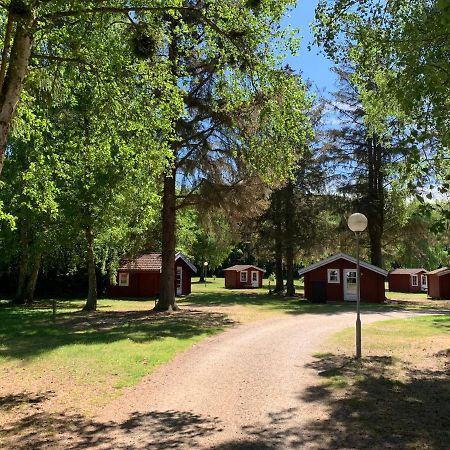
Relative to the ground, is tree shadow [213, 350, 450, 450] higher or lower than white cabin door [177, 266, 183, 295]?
lower

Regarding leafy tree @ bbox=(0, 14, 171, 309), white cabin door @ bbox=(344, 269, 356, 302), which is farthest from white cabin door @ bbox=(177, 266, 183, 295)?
leafy tree @ bbox=(0, 14, 171, 309)

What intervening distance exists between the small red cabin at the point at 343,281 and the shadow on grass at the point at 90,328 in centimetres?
1173

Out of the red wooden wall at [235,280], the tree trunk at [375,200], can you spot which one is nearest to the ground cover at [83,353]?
the tree trunk at [375,200]

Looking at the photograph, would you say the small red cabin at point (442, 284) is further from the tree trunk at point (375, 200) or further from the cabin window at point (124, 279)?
the cabin window at point (124, 279)

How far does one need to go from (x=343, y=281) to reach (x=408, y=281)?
20885 millimetres

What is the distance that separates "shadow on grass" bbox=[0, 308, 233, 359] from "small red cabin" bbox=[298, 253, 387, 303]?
1173cm

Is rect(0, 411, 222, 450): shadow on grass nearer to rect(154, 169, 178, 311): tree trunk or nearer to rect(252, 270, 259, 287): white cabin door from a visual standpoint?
rect(154, 169, 178, 311): tree trunk

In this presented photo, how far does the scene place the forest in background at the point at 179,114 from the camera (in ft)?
22.2

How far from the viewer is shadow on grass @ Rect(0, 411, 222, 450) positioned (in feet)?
18.2

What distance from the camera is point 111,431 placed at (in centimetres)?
598

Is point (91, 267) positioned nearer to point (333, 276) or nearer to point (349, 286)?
point (333, 276)

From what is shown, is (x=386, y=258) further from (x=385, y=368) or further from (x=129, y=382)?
(x=129, y=382)

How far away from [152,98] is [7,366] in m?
6.65

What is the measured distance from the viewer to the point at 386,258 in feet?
138
